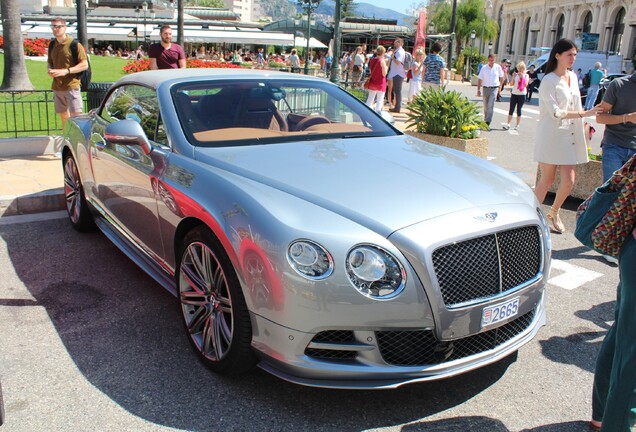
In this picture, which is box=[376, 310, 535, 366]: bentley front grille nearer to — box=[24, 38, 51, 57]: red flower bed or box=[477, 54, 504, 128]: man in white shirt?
box=[477, 54, 504, 128]: man in white shirt

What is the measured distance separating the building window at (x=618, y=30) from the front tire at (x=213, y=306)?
236 ft

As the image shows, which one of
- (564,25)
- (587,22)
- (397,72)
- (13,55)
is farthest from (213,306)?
(564,25)

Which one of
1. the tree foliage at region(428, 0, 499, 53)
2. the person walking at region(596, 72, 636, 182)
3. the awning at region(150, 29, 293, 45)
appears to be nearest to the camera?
the person walking at region(596, 72, 636, 182)

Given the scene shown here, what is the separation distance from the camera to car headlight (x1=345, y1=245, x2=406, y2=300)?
2.84 meters

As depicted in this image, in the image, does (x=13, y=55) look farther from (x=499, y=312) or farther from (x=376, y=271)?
(x=499, y=312)

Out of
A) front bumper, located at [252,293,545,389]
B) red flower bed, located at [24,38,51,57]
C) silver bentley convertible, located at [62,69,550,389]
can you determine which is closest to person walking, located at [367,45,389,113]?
silver bentley convertible, located at [62,69,550,389]

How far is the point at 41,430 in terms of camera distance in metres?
2.93

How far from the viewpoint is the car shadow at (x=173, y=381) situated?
10.2 ft

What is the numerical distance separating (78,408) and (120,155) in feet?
6.76

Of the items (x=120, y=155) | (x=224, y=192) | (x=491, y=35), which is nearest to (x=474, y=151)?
(x=120, y=155)

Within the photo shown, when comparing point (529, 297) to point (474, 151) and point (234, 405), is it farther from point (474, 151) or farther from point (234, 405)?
point (474, 151)

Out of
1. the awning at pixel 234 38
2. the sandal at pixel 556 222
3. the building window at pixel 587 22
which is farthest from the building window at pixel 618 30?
the sandal at pixel 556 222

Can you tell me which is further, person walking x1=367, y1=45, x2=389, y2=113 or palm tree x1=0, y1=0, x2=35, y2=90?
person walking x1=367, y1=45, x2=389, y2=113

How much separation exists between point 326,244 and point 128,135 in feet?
6.19
